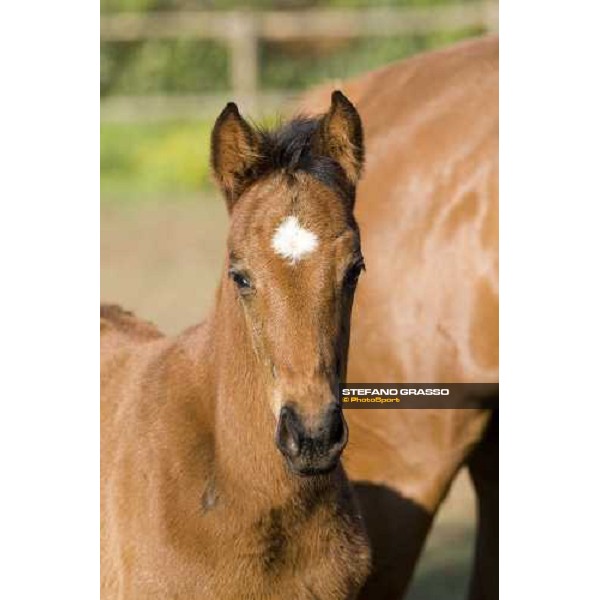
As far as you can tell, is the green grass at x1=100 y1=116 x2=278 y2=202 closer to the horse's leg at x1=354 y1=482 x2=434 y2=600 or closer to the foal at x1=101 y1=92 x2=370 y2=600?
the horse's leg at x1=354 y1=482 x2=434 y2=600

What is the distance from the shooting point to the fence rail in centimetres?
548

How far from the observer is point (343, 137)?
357cm

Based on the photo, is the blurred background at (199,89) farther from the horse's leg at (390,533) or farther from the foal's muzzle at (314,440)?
the foal's muzzle at (314,440)

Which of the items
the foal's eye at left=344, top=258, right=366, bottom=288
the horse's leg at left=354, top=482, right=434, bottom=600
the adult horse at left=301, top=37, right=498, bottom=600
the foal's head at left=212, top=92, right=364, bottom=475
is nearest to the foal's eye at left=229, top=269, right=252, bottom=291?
the foal's head at left=212, top=92, right=364, bottom=475

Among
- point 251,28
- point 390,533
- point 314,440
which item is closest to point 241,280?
point 314,440

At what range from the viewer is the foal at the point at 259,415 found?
3205 mm

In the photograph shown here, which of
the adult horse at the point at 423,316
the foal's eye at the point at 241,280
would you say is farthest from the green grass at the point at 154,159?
the foal's eye at the point at 241,280

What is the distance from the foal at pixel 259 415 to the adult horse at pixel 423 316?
0.66 metres

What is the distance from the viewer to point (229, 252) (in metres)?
3.39

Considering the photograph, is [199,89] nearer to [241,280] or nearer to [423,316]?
[423,316]

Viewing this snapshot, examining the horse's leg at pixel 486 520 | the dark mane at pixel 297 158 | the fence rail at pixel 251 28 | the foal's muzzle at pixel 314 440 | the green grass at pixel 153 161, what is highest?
the fence rail at pixel 251 28

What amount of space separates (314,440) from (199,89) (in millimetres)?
4322

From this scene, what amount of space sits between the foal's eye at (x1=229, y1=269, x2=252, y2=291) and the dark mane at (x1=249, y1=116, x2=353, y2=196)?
0.29 m
